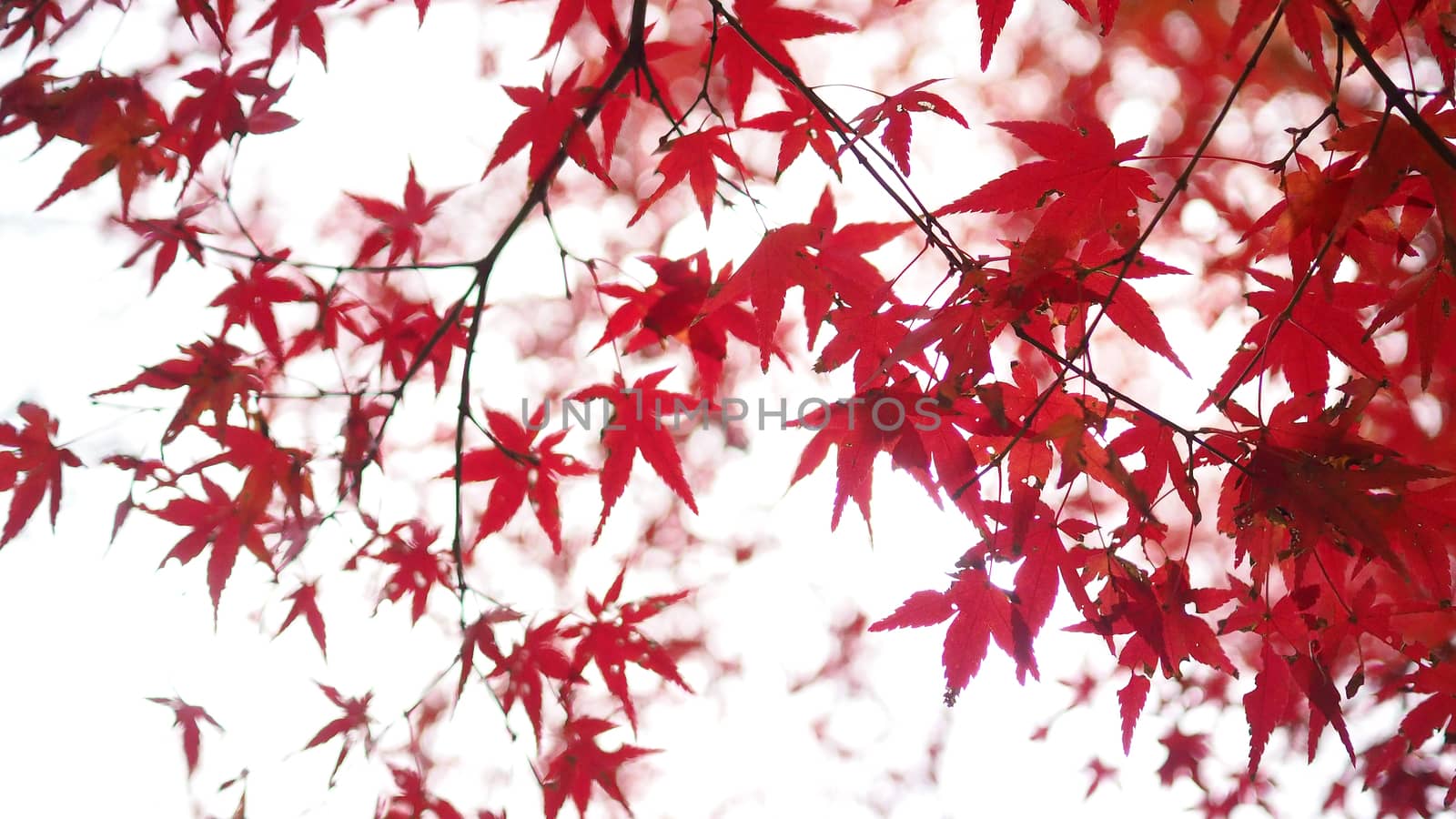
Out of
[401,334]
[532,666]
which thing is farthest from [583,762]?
[401,334]

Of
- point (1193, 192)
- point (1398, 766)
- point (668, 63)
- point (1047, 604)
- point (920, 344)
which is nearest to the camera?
point (920, 344)

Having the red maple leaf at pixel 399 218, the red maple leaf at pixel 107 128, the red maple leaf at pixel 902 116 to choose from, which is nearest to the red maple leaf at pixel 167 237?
the red maple leaf at pixel 107 128

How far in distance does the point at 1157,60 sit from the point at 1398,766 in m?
2.27

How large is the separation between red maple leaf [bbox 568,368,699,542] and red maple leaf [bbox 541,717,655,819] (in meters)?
0.57

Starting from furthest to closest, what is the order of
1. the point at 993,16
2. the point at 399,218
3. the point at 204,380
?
the point at 399,218, the point at 204,380, the point at 993,16

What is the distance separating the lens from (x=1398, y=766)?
1800 millimetres

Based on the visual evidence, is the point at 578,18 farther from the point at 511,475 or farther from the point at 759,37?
the point at 511,475

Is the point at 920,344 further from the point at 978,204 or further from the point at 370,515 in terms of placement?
the point at 370,515

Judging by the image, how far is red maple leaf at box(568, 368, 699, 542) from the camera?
120cm

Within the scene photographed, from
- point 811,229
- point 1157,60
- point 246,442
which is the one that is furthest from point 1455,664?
point 1157,60

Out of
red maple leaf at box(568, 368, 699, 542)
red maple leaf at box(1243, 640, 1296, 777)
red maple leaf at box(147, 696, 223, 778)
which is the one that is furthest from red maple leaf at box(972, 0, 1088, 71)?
red maple leaf at box(147, 696, 223, 778)

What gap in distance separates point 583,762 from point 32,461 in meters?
1.05

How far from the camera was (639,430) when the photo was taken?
126cm

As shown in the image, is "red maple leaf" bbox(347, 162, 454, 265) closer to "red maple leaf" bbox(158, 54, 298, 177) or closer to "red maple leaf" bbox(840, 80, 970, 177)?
"red maple leaf" bbox(158, 54, 298, 177)
